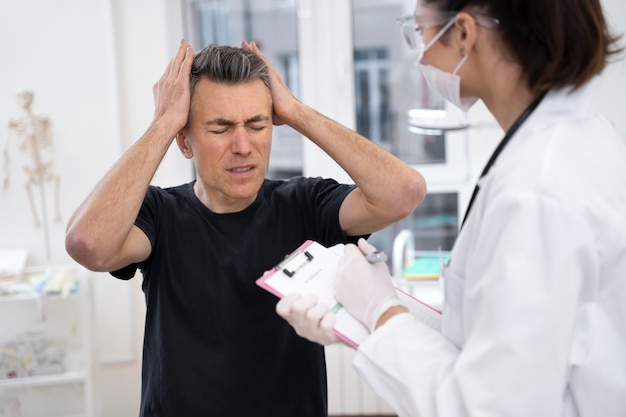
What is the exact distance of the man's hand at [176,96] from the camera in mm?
1471

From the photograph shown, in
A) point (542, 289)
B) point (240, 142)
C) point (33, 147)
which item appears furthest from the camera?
point (33, 147)

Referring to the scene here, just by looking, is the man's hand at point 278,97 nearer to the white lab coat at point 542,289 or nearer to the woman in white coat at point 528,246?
the woman in white coat at point 528,246

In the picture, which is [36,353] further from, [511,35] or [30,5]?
[511,35]

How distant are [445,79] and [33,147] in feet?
7.91

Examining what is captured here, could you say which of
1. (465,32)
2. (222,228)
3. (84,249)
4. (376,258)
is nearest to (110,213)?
(84,249)

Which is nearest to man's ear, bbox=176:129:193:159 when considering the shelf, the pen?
the pen

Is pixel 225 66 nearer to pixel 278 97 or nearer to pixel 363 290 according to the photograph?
pixel 278 97

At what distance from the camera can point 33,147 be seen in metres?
3.00

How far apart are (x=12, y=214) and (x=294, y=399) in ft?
7.20

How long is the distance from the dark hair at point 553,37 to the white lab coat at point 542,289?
37mm

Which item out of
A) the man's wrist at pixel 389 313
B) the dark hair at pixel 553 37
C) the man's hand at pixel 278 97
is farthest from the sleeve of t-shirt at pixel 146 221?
the dark hair at pixel 553 37

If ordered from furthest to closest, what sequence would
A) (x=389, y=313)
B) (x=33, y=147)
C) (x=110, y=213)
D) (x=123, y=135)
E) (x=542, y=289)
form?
(x=123, y=135) → (x=33, y=147) → (x=110, y=213) → (x=389, y=313) → (x=542, y=289)

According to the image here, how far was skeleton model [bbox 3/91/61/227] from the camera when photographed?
299cm

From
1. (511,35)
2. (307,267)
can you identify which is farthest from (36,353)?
(511,35)
